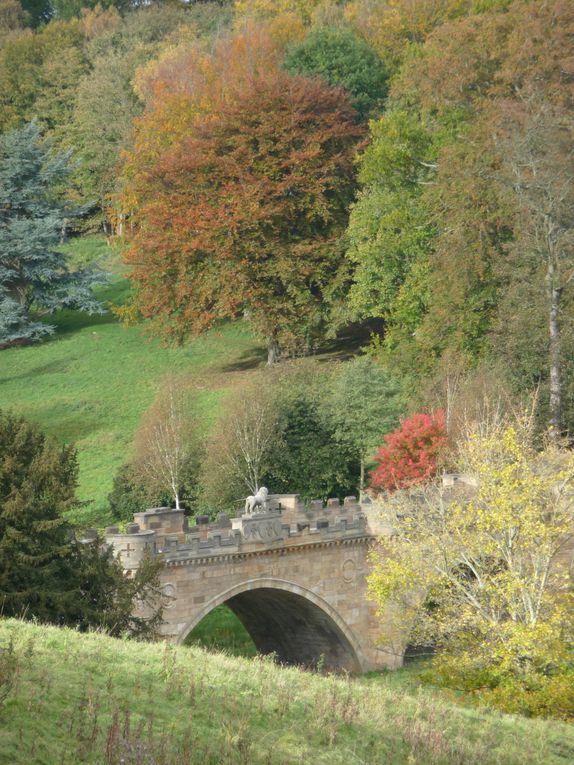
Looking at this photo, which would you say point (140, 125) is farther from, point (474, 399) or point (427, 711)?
point (427, 711)

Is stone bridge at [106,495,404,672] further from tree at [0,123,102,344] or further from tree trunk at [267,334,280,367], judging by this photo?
tree at [0,123,102,344]

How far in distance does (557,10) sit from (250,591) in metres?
22.2

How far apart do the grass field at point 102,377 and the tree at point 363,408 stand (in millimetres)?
5493

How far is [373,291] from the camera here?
47.5 meters

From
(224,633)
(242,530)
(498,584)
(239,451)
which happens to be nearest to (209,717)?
(498,584)

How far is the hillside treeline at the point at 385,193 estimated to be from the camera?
41562mm

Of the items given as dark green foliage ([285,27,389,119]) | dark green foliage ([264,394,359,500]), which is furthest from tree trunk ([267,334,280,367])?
dark green foliage ([285,27,389,119])

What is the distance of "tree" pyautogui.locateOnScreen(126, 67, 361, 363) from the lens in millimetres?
48688

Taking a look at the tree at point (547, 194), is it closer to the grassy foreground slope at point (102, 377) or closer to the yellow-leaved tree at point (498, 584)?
the grassy foreground slope at point (102, 377)

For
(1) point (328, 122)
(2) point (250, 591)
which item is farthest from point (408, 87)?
(2) point (250, 591)

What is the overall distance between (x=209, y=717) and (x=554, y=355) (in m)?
24.2

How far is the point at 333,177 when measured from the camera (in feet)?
164

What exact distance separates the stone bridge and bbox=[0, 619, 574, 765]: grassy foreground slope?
7.55 m

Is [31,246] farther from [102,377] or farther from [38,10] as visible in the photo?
[38,10]
